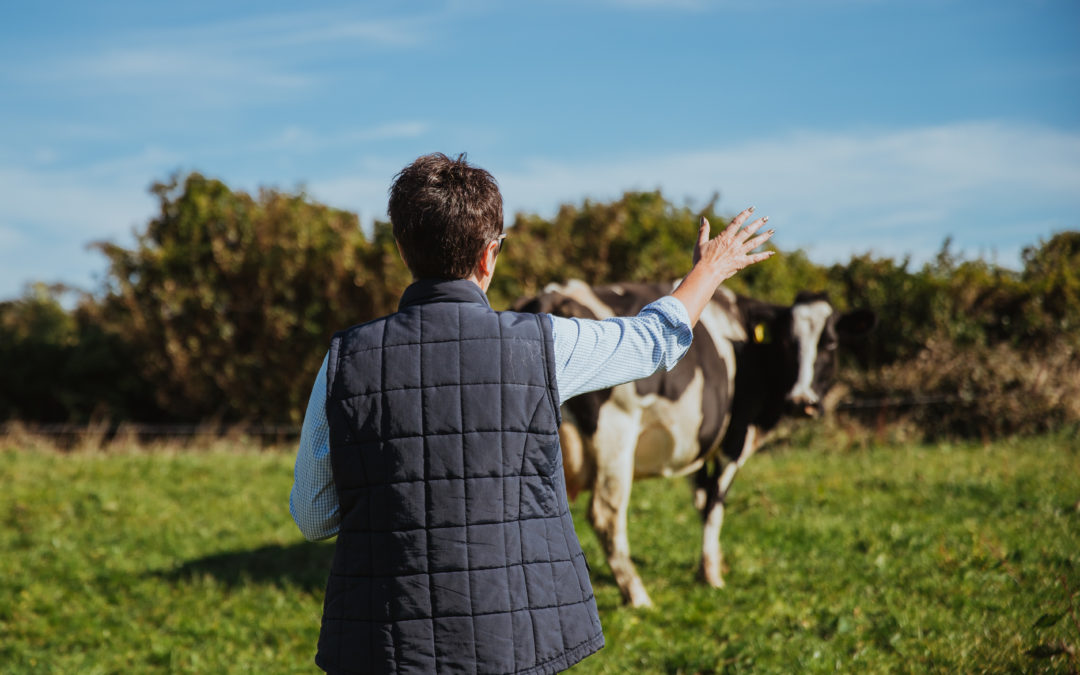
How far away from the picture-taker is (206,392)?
1397 cm

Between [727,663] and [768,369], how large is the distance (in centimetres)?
260

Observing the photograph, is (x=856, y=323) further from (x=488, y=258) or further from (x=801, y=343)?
(x=488, y=258)

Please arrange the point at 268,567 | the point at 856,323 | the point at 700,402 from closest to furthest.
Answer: the point at 700,402
the point at 856,323
the point at 268,567

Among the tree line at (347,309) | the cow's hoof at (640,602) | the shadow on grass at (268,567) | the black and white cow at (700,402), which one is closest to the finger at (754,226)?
the black and white cow at (700,402)

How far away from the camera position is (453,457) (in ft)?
7.51

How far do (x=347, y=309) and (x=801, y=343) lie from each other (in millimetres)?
8456

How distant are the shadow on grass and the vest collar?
4.92 metres

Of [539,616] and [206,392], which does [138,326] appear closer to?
[206,392]

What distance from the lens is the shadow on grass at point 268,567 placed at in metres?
6.98

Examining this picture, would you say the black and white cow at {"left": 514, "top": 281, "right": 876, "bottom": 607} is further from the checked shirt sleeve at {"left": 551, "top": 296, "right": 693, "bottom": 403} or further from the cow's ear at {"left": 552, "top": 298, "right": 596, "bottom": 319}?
the checked shirt sleeve at {"left": 551, "top": 296, "right": 693, "bottom": 403}

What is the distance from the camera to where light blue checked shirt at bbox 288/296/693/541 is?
2.40 m

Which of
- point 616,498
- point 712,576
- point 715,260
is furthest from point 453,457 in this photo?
point 712,576

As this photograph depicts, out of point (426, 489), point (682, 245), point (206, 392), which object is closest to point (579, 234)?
point (682, 245)

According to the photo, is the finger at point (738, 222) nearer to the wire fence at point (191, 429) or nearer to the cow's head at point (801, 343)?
the cow's head at point (801, 343)
